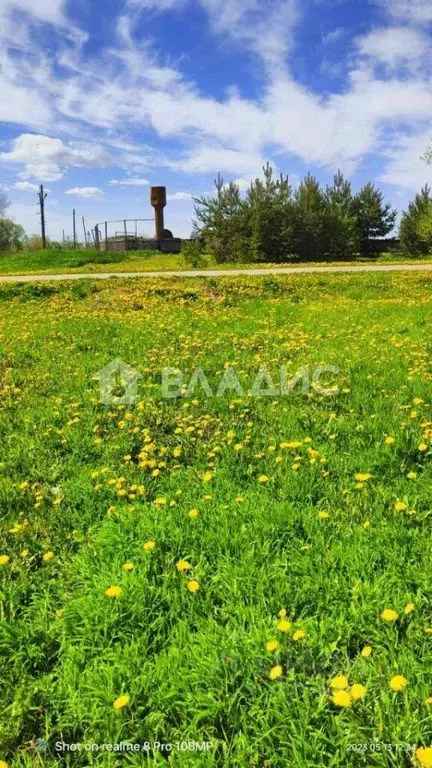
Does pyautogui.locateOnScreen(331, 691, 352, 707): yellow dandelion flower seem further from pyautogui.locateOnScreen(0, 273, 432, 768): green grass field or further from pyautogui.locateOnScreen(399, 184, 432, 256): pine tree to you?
pyautogui.locateOnScreen(399, 184, 432, 256): pine tree

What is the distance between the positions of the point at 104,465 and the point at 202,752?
99.4 inches

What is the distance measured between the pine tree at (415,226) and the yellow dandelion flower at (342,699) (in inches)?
1802

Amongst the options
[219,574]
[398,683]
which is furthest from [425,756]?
[219,574]

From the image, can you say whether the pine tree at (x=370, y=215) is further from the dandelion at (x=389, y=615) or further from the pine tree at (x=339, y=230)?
the dandelion at (x=389, y=615)

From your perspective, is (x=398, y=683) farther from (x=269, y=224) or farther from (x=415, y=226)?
(x=415, y=226)

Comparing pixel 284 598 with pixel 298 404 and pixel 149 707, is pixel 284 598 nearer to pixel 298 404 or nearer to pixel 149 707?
pixel 149 707

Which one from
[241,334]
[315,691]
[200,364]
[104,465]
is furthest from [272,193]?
[315,691]

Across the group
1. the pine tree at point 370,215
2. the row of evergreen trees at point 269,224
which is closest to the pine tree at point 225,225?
the row of evergreen trees at point 269,224

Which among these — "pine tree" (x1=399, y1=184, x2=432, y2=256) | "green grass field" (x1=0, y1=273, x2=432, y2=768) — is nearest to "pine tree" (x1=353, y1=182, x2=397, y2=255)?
"pine tree" (x1=399, y1=184, x2=432, y2=256)

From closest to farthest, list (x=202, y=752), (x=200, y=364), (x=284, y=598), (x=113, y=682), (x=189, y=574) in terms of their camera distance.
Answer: (x=202, y=752)
(x=113, y=682)
(x=284, y=598)
(x=189, y=574)
(x=200, y=364)

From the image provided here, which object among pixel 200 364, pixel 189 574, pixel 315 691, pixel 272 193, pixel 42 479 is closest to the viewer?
pixel 315 691

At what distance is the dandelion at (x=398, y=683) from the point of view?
1.91 metres

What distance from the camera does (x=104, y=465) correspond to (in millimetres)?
4133

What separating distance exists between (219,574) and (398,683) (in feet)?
3.44
